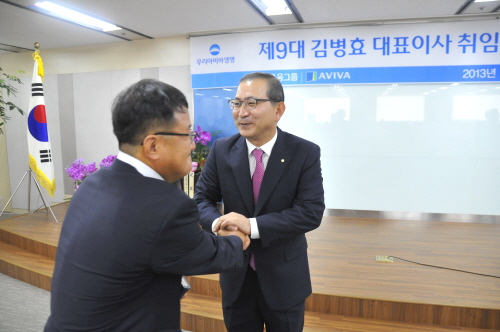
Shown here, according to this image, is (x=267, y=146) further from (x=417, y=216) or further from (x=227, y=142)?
(x=417, y=216)

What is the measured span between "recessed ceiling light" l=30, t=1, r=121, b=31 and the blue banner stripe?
1599 mm

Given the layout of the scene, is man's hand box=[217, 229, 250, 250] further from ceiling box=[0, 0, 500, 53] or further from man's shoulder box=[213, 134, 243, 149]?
ceiling box=[0, 0, 500, 53]

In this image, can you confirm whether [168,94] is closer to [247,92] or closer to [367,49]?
[247,92]

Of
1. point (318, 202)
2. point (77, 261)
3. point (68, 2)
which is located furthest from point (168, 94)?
point (68, 2)

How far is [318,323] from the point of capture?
262 cm

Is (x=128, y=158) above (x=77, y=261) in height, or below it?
above

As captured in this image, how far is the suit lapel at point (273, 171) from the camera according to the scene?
1433 millimetres

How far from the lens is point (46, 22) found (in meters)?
4.57

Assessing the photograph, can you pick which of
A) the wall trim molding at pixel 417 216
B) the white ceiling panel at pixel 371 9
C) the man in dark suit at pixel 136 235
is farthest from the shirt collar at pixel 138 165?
the wall trim molding at pixel 417 216

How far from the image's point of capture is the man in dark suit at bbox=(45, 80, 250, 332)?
2.72 ft

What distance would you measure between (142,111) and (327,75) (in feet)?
14.0

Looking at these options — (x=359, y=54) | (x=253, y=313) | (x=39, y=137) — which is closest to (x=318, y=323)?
(x=253, y=313)

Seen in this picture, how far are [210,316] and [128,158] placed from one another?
2117 millimetres

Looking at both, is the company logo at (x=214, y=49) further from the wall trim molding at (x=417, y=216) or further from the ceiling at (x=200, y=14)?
the wall trim molding at (x=417, y=216)
